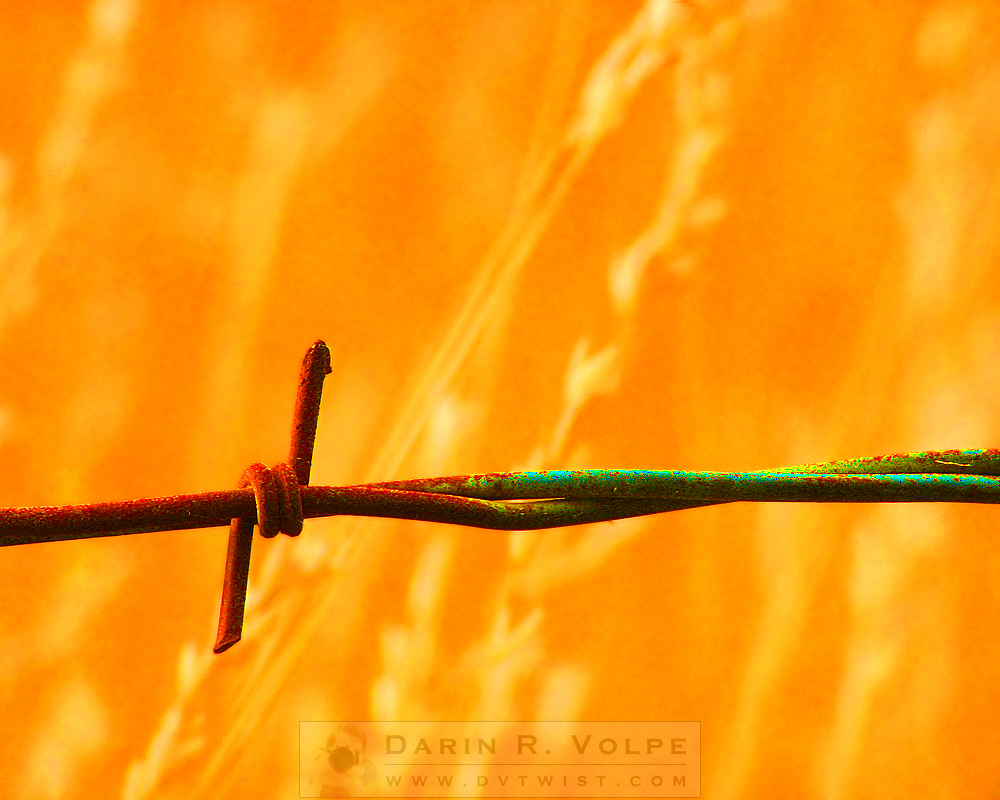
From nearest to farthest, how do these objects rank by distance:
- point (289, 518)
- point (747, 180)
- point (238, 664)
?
1. point (289, 518)
2. point (238, 664)
3. point (747, 180)

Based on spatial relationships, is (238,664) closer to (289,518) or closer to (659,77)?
(289,518)

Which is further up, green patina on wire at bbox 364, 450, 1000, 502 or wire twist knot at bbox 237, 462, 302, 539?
green patina on wire at bbox 364, 450, 1000, 502

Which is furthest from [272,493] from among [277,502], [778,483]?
[778,483]

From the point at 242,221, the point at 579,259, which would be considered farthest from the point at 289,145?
the point at 579,259

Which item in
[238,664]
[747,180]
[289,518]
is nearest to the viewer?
[289,518]

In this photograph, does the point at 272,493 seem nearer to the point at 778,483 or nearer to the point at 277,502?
the point at 277,502

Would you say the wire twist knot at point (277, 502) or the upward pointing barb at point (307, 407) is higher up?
the upward pointing barb at point (307, 407)

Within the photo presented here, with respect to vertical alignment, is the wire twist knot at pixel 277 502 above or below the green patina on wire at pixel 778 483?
below

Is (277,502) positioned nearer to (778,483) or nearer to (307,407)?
(307,407)
